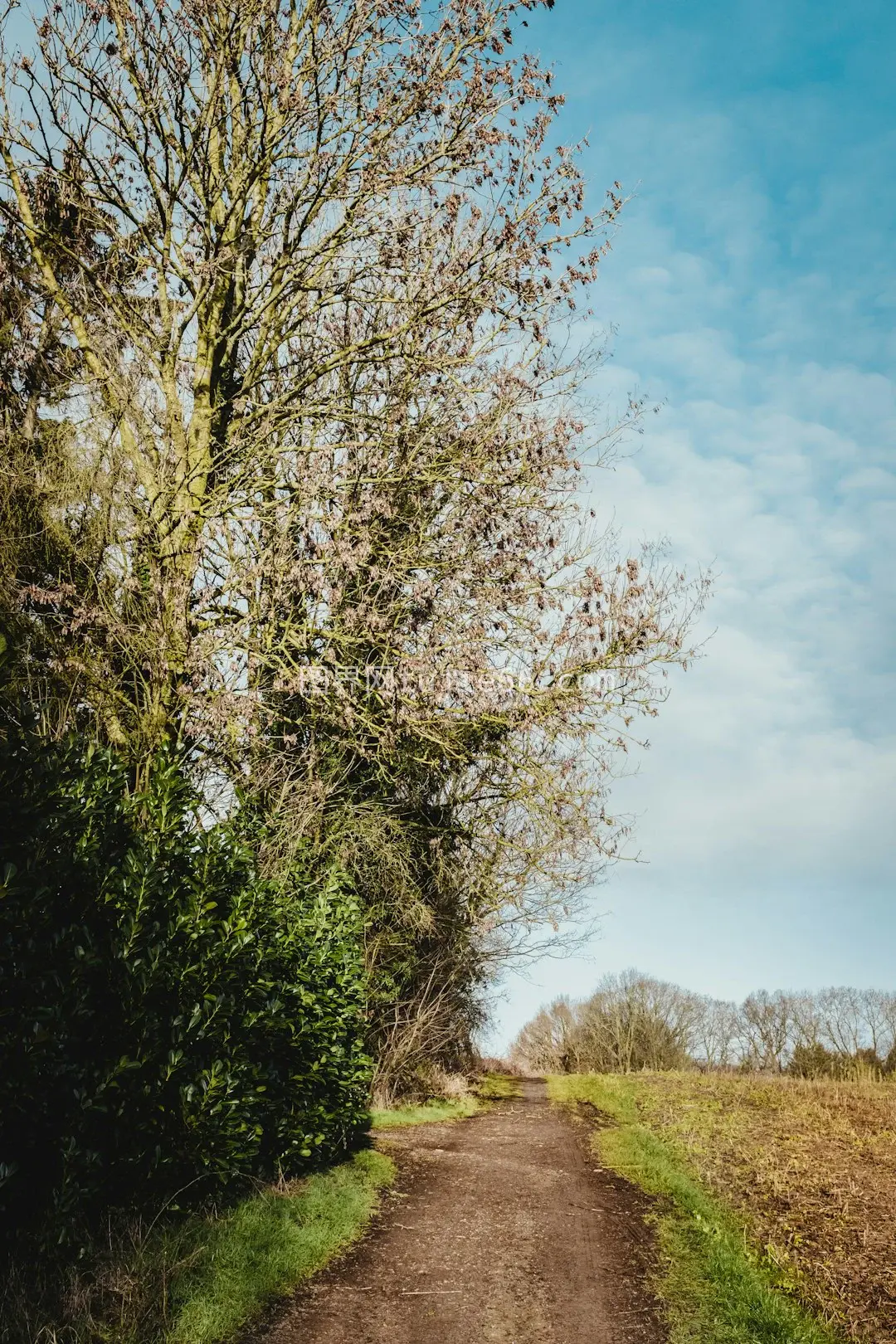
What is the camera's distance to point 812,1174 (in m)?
9.38

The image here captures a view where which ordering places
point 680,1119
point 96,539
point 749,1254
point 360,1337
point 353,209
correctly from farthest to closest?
point 680,1119 < point 353,209 < point 96,539 < point 749,1254 < point 360,1337

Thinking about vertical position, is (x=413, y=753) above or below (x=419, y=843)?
above

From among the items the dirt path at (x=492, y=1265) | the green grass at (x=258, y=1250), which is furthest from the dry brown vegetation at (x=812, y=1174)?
the green grass at (x=258, y=1250)

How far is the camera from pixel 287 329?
1228cm

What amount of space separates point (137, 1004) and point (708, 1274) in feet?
15.9

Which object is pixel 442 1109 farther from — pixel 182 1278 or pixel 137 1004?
pixel 137 1004

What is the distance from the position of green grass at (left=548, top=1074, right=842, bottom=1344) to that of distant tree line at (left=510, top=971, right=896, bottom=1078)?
22.7 metres

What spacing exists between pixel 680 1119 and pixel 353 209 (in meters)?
14.3

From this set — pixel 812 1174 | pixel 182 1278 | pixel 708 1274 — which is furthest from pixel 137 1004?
pixel 812 1174

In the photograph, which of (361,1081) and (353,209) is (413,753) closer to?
(361,1081)

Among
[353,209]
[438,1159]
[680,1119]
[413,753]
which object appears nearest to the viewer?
[438,1159]

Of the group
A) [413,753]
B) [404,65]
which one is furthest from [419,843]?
[404,65]

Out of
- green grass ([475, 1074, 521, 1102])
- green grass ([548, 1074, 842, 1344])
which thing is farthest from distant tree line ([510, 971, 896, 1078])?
green grass ([548, 1074, 842, 1344])

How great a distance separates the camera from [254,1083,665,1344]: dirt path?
5.75 meters
